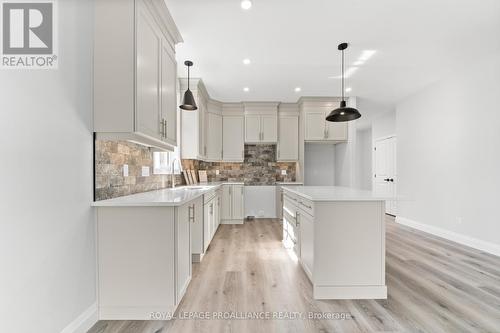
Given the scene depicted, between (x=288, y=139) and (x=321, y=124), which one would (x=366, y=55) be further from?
(x=288, y=139)

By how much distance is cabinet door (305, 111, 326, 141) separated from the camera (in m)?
5.26

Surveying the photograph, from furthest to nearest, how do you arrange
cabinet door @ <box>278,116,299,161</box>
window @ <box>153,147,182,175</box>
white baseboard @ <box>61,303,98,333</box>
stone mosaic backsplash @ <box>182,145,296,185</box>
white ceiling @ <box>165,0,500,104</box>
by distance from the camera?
stone mosaic backsplash @ <box>182,145,296,185</box> < cabinet door @ <box>278,116,299,161</box> < window @ <box>153,147,182,175</box> < white ceiling @ <box>165,0,500,104</box> < white baseboard @ <box>61,303,98,333</box>

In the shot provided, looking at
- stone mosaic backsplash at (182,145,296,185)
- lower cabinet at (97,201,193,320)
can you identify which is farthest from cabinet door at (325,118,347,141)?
lower cabinet at (97,201,193,320)

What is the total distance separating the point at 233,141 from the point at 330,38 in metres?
3.14

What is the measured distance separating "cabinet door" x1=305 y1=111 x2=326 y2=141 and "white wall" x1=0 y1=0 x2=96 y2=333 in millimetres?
4328

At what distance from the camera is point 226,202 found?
5.09 m

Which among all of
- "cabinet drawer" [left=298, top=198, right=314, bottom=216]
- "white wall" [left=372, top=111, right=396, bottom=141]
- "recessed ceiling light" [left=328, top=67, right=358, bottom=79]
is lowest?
"cabinet drawer" [left=298, top=198, right=314, bottom=216]

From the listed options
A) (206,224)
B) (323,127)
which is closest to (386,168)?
(323,127)

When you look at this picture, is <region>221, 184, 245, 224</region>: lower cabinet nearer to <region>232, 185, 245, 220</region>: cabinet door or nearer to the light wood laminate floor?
<region>232, 185, 245, 220</region>: cabinet door

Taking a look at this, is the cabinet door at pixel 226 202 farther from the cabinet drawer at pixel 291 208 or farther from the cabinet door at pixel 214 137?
the cabinet drawer at pixel 291 208

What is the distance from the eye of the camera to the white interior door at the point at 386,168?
6.03 m

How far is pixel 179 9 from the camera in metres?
2.38

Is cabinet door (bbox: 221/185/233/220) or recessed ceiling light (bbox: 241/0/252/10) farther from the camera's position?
cabinet door (bbox: 221/185/233/220)

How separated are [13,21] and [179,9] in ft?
4.88
